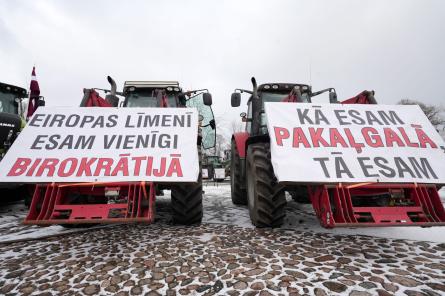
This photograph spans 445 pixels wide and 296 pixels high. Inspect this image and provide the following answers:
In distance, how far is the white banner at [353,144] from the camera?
3.35 meters

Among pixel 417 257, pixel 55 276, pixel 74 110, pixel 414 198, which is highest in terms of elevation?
pixel 74 110

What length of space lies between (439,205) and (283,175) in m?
1.93

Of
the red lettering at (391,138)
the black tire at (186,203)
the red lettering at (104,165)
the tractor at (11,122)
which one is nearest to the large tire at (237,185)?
the black tire at (186,203)

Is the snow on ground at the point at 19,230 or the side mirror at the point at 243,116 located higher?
the side mirror at the point at 243,116

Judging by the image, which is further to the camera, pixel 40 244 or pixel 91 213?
pixel 40 244

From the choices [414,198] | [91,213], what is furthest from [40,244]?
[414,198]

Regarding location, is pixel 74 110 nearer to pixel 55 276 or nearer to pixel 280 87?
pixel 55 276

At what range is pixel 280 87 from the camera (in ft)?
19.0

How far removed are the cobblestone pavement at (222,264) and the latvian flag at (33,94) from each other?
6.41 m

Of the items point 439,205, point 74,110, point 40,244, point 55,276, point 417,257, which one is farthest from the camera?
point 74,110

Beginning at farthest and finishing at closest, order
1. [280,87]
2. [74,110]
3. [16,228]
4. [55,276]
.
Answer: [280,87], [16,228], [74,110], [55,276]

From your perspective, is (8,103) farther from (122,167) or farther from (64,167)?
(122,167)

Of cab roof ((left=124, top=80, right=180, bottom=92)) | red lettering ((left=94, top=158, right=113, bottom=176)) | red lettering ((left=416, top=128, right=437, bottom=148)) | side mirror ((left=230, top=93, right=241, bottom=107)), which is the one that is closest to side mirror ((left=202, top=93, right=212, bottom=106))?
side mirror ((left=230, top=93, right=241, bottom=107))

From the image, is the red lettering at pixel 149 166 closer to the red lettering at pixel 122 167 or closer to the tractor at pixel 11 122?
the red lettering at pixel 122 167
